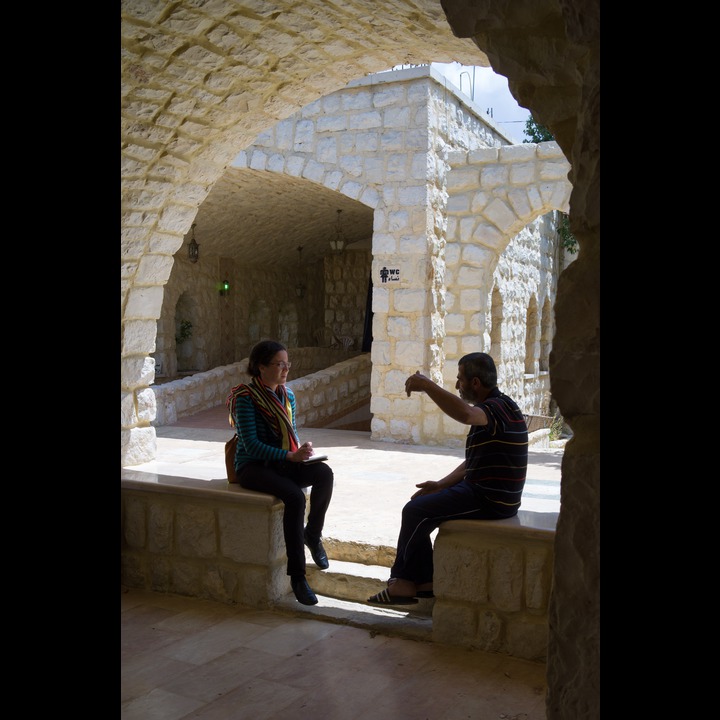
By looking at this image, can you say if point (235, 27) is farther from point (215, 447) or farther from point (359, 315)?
point (359, 315)

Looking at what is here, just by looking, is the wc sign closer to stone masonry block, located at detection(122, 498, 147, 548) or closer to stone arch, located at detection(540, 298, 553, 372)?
stone masonry block, located at detection(122, 498, 147, 548)

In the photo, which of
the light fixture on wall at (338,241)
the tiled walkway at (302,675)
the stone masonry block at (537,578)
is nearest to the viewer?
the tiled walkway at (302,675)

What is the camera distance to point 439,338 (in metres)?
8.82

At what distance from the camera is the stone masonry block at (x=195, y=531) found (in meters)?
3.78

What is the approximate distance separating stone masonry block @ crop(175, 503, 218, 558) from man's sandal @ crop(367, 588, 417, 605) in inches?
37.9

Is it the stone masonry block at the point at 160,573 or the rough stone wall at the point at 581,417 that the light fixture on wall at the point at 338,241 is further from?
the rough stone wall at the point at 581,417

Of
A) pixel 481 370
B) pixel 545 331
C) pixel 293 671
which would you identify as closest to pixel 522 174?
pixel 481 370

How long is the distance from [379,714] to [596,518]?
172 cm

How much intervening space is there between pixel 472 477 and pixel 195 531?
62.9 inches

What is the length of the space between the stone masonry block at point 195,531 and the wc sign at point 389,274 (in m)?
5.24

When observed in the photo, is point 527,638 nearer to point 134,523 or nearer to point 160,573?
point 160,573

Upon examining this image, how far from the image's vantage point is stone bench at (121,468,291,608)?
12.0ft

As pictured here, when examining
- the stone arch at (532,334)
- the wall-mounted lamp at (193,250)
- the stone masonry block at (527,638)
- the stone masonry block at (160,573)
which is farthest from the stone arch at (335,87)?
the stone arch at (532,334)

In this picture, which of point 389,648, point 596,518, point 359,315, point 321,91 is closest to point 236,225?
point 359,315
